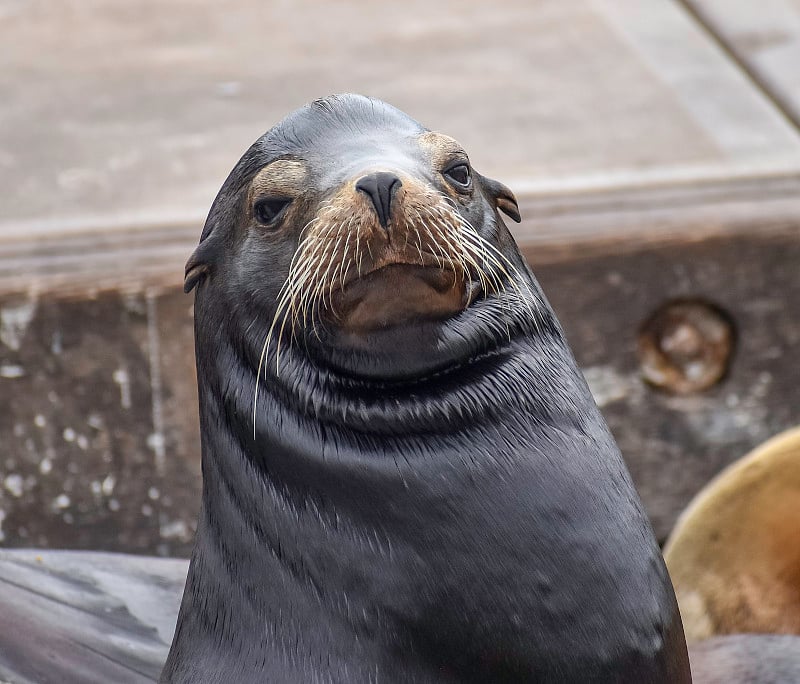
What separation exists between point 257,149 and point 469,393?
0.54 metres

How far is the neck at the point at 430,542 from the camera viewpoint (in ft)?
7.00

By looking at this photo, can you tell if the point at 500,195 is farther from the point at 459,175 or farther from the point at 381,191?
the point at 381,191

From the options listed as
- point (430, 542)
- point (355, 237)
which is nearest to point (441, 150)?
point (355, 237)

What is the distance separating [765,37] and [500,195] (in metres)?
3.87

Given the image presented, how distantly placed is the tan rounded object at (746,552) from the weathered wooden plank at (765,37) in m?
2.19

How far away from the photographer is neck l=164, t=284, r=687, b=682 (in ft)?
7.00

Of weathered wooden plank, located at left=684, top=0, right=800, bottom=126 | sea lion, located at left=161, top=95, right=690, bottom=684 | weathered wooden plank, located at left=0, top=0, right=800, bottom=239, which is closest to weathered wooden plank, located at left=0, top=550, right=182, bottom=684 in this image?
sea lion, located at left=161, top=95, right=690, bottom=684

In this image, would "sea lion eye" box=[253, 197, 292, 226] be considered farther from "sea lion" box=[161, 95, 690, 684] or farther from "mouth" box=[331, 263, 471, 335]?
"mouth" box=[331, 263, 471, 335]

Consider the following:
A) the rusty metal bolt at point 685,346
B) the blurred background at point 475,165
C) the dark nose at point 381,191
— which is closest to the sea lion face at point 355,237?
the dark nose at point 381,191

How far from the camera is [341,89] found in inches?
210

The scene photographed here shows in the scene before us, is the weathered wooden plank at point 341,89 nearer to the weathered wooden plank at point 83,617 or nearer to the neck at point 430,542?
the weathered wooden plank at point 83,617

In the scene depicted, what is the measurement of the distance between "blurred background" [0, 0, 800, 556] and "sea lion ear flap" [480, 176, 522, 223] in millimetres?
1714

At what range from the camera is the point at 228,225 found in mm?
2393

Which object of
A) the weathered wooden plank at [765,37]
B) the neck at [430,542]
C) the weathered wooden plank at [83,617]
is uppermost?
the neck at [430,542]
